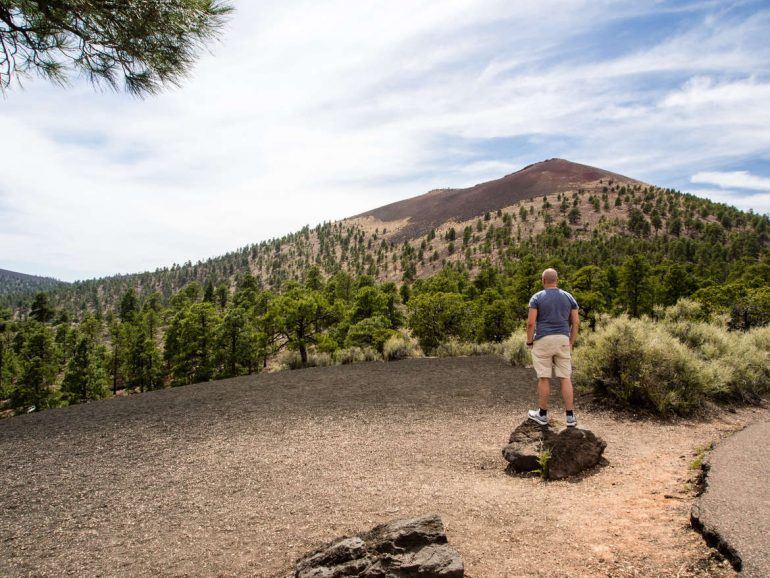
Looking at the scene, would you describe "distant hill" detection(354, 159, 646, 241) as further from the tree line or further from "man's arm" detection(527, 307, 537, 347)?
"man's arm" detection(527, 307, 537, 347)

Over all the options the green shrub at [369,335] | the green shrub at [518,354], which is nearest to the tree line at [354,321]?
the green shrub at [369,335]

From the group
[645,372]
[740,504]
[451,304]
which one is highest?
[451,304]

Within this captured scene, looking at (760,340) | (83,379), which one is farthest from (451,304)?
(83,379)

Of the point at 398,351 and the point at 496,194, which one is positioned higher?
the point at 496,194

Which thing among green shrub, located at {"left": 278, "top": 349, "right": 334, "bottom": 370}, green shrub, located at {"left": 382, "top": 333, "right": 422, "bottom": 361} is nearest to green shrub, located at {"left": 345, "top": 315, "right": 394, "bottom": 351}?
green shrub, located at {"left": 278, "top": 349, "right": 334, "bottom": 370}

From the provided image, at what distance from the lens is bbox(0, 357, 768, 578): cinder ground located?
11.9 ft

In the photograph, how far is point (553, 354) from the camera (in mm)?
5980

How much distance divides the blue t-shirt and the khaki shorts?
0.30 feet

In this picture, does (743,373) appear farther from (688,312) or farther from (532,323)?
(688,312)

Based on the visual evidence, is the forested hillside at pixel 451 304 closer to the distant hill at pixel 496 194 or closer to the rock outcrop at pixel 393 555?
the rock outcrop at pixel 393 555

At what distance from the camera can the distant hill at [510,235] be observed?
189 feet

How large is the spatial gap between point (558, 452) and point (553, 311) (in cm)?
193

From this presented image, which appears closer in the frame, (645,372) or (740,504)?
(740,504)

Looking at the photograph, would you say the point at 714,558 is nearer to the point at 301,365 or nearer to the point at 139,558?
the point at 139,558
